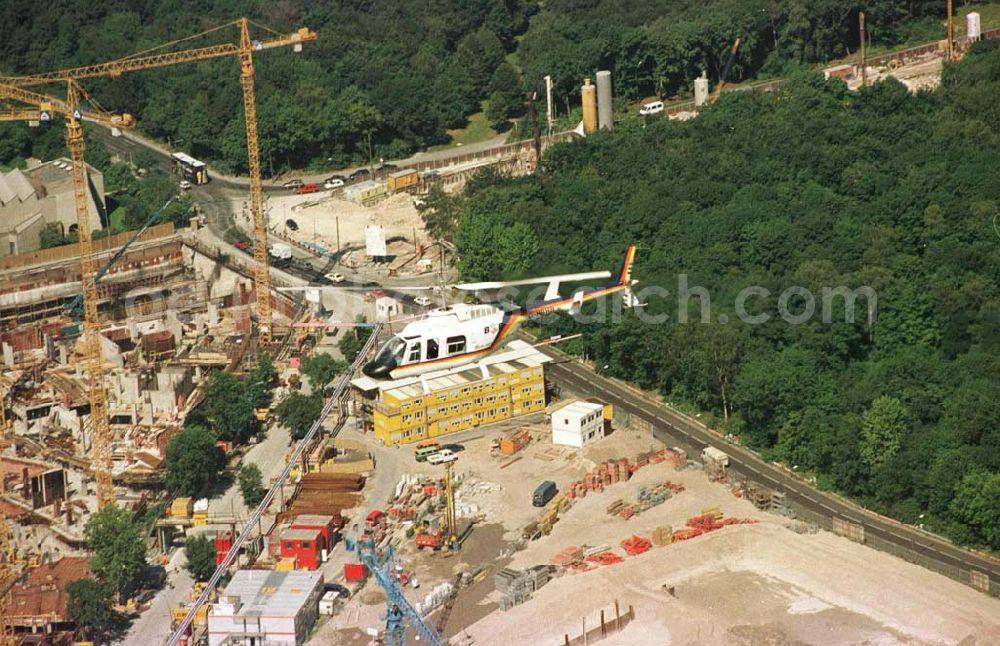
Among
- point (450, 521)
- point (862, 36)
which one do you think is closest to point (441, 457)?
point (450, 521)

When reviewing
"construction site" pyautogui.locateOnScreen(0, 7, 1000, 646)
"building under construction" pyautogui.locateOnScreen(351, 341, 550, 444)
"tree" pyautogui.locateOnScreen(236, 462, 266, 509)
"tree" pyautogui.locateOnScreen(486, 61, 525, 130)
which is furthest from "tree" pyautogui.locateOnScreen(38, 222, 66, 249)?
"tree" pyautogui.locateOnScreen(236, 462, 266, 509)

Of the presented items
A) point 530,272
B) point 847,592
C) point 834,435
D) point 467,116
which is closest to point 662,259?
point 530,272

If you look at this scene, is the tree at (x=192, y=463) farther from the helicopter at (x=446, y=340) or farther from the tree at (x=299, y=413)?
the helicopter at (x=446, y=340)

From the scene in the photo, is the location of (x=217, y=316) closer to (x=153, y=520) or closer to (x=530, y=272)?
(x=530, y=272)

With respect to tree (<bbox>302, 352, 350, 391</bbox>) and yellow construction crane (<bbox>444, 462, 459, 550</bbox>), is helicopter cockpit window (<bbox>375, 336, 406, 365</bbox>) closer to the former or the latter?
yellow construction crane (<bbox>444, 462, 459, 550</bbox>)

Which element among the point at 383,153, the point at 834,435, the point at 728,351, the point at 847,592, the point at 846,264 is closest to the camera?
the point at 847,592
